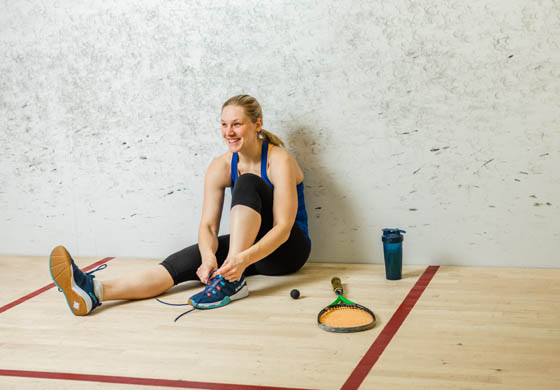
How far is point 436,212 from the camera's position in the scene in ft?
9.75

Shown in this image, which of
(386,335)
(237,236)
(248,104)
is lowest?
(386,335)

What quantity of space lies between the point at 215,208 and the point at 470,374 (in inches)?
56.6

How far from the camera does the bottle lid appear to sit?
110 inches

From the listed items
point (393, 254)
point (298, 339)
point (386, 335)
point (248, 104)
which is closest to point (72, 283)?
point (298, 339)

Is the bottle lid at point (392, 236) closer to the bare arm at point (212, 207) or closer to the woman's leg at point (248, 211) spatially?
the woman's leg at point (248, 211)

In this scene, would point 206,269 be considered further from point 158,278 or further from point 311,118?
point 311,118

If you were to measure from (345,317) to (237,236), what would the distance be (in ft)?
1.85

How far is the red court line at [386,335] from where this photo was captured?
1.82m

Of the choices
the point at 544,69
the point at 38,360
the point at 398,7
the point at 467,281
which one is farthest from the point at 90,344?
the point at 544,69

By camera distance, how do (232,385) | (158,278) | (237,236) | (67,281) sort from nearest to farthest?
1. (232,385)
2. (67,281)
3. (237,236)
4. (158,278)

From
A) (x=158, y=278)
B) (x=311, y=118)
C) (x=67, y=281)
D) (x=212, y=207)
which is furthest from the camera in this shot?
(x=311, y=118)

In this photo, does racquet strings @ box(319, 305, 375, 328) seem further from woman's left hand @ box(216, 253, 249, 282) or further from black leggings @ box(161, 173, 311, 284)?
black leggings @ box(161, 173, 311, 284)

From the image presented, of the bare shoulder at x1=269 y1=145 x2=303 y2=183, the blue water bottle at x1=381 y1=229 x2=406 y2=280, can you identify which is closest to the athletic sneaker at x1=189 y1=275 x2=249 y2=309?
the bare shoulder at x1=269 y1=145 x2=303 y2=183

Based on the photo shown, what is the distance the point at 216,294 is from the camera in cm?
253
